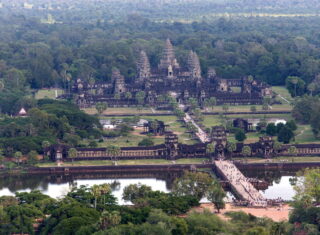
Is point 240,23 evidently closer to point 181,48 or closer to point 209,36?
point 209,36

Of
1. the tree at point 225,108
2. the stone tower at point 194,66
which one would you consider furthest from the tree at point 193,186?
the stone tower at point 194,66

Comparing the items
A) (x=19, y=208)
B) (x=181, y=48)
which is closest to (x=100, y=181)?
(x=19, y=208)

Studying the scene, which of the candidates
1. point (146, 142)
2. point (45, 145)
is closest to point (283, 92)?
point (146, 142)

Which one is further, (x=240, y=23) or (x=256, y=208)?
(x=240, y=23)

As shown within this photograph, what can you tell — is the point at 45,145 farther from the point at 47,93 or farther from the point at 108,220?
the point at 47,93

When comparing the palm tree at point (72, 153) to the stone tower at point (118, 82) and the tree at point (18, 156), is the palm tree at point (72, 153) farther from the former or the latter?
the stone tower at point (118, 82)
